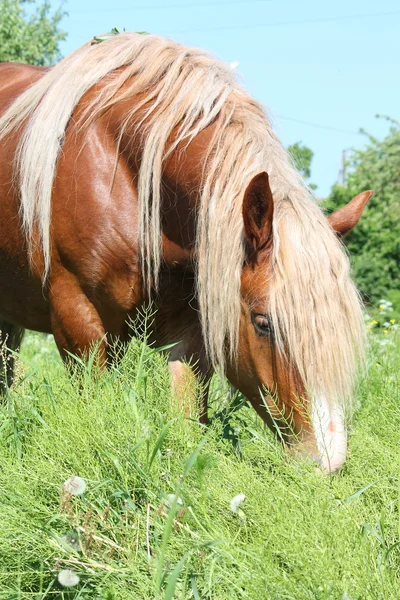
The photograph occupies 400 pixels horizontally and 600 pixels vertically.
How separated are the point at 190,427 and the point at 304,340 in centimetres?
52

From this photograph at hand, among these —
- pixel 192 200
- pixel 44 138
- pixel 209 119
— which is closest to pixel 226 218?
pixel 192 200

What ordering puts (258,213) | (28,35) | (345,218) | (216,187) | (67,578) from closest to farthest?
1. (67,578)
2. (258,213)
3. (216,187)
4. (345,218)
5. (28,35)

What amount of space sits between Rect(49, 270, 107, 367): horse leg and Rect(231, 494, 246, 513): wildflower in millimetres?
1307

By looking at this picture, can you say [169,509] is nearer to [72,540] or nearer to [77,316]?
[72,540]

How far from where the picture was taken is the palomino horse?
111 inches

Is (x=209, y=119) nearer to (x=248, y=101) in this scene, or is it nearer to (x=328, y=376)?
(x=248, y=101)

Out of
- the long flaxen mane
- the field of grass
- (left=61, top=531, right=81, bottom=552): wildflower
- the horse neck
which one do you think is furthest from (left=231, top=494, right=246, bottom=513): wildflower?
the horse neck

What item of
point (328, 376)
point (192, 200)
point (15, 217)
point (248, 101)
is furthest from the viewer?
point (15, 217)

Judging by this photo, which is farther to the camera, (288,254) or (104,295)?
(104,295)

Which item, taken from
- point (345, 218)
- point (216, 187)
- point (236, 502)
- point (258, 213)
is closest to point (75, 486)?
point (236, 502)

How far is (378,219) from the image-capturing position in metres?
18.9

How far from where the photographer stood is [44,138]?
349cm

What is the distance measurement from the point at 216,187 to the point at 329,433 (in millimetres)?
1070

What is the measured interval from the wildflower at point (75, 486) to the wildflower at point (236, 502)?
45cm
